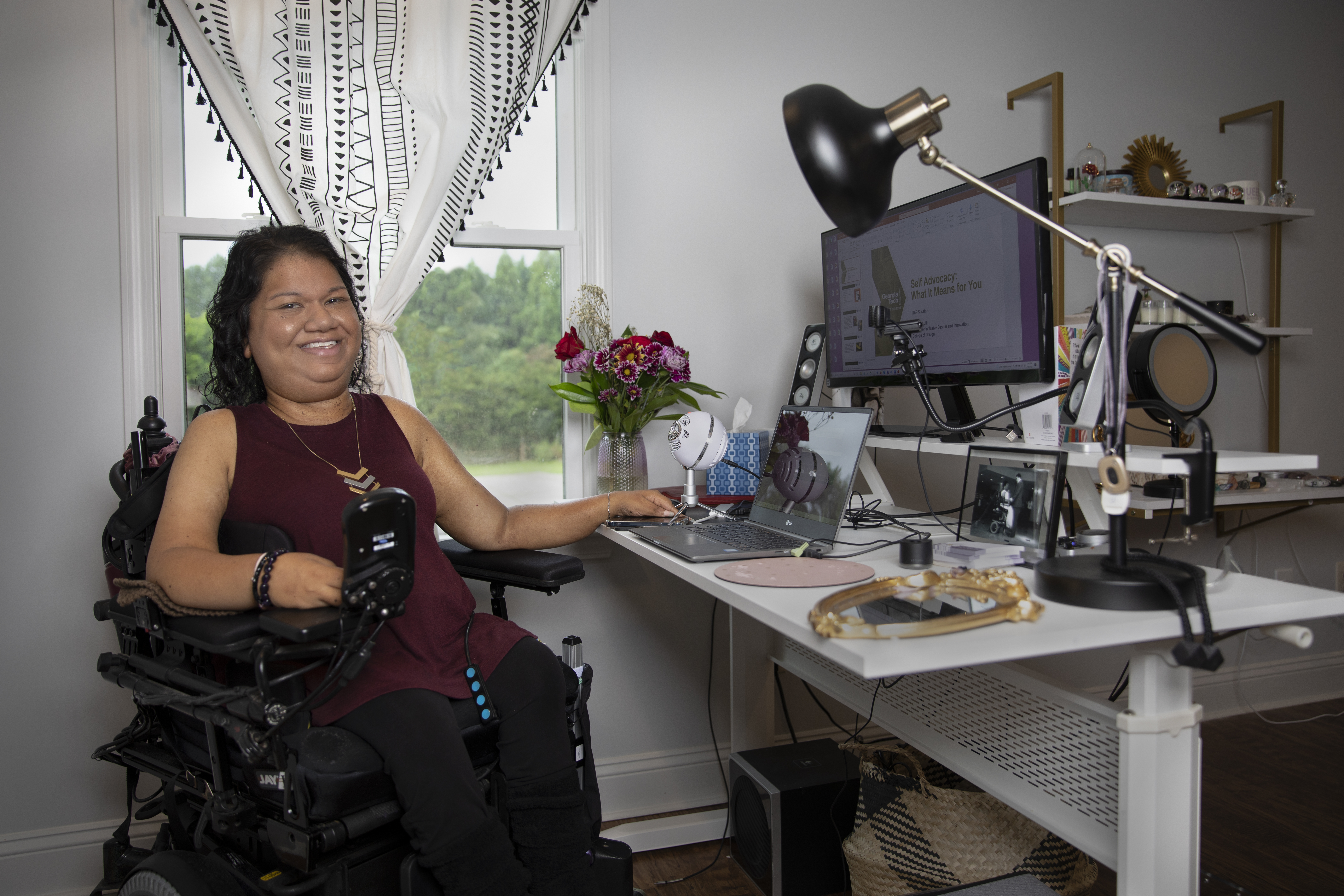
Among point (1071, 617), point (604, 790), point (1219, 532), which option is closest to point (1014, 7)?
point (1219, 532)

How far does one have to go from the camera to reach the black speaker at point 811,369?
2.20 m

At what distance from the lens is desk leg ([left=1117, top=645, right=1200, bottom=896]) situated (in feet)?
3.42

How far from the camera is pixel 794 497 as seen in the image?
1.69m

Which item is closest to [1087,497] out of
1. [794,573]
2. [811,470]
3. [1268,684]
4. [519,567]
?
[811,470]

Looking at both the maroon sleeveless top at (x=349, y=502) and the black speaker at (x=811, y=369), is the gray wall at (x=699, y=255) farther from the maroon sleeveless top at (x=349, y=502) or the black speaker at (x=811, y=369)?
the maroon sleeveless top at (x=349, y=502)

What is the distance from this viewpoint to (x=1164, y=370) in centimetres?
139

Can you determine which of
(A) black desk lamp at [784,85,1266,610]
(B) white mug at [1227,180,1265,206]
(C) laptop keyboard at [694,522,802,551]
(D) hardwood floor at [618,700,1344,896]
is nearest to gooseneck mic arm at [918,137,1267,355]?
(A) black desk lamp at [784,85,1266,610]

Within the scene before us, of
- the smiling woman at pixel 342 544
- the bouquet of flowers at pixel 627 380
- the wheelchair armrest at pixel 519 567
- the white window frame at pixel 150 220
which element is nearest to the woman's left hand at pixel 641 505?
the smiling woman at pixel 342 544

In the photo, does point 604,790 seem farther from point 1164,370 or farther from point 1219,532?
point 1219,532

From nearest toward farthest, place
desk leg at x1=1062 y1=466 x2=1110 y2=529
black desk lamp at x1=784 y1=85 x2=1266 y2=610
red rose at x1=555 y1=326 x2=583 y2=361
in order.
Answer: black desk lamp at x1=784 y1=85 x2=1266 y2=610
desk leg at x1=1062 y1=466 x2=1110 y2=529
red rose at x1=555 y1=326 x2=583 y2=361

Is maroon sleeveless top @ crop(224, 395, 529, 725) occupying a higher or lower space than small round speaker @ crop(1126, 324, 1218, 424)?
lower

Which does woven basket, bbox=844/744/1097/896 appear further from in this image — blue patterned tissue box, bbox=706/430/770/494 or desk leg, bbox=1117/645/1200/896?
blue patterned tissue box, bbox=706/430/770/494

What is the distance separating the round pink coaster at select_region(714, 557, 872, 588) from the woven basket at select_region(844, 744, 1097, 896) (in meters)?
0.56

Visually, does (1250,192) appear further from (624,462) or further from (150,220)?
(150,220)
